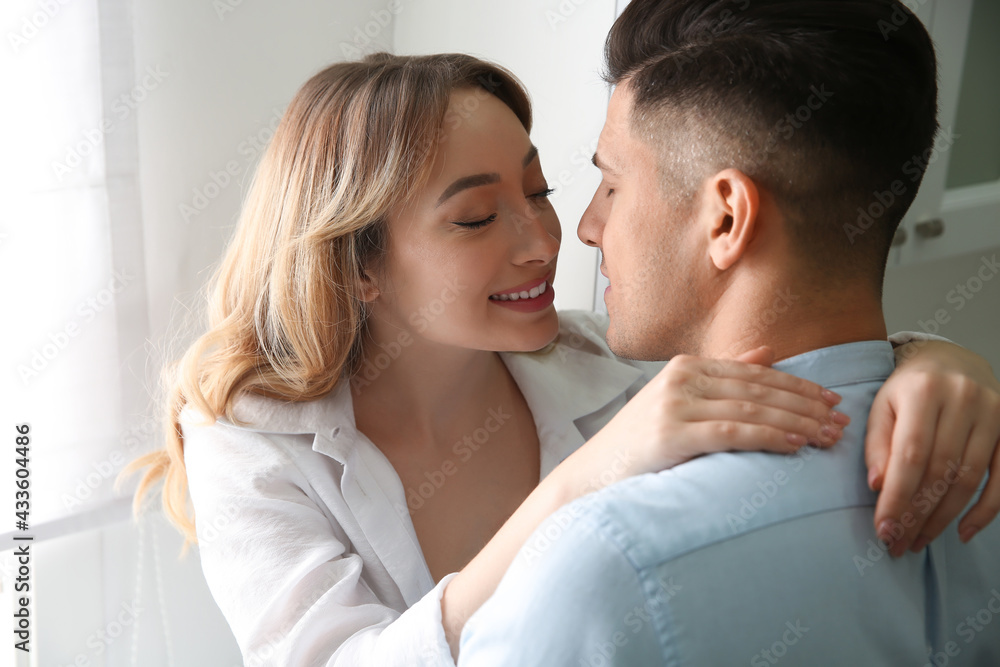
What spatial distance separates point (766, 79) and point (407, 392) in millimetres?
861

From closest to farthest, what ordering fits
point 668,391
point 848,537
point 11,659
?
point 848,537 → point 668,391 → point 11,659

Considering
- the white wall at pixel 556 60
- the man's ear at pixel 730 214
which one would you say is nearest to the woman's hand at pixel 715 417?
the man's ear at pixel 730 214

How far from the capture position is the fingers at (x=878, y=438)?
29.0 inches

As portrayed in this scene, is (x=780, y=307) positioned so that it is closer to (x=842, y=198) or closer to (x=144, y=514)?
(x=842, y=198)

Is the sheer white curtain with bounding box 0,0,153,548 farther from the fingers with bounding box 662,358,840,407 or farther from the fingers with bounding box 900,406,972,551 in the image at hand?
the fingers with bounding box 900,406,972,551

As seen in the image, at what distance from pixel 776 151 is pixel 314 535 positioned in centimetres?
85

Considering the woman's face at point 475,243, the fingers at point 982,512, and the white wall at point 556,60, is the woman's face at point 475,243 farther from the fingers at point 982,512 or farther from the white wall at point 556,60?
the fingers at point 982,512

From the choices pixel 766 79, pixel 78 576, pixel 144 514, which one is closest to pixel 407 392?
pixel 144 514

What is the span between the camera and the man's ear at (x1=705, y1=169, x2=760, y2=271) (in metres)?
0.83

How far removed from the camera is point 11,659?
1.46 metres

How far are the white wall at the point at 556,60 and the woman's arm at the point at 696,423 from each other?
953 millimetres

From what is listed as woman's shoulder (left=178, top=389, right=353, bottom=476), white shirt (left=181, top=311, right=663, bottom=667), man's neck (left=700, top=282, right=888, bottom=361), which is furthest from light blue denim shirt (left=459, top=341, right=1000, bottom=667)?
woman's shoulder (left=178, top=389, right=353, bottom=476)

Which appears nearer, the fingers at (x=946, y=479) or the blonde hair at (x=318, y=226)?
the fingers at (x=946, y=479)

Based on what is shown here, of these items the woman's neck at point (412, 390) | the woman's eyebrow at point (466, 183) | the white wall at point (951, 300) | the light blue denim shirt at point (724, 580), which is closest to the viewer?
the light blue denim shirt at point (724, 580)
